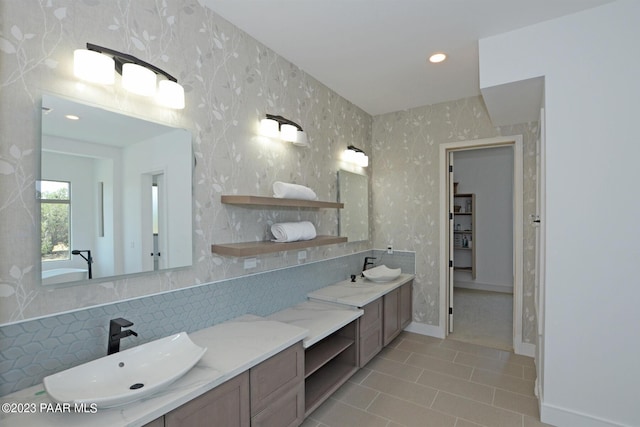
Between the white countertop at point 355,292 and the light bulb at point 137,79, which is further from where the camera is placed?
the white countertop at point 355,292

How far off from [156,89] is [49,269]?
106 centimetres

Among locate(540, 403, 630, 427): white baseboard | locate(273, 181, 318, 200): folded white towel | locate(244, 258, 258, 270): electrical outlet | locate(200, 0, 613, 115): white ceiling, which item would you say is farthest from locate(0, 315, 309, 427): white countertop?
locate(200, 0, 613, 115): white ceiling

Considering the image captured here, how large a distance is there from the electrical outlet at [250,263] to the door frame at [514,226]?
241 cm

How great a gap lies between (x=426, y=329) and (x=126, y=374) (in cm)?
338

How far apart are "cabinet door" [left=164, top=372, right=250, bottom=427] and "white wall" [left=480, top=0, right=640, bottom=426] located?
2.08m

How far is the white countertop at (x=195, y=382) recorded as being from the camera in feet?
3.63

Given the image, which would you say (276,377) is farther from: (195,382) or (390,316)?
(390,316)

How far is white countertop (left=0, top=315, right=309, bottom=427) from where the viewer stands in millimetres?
1105

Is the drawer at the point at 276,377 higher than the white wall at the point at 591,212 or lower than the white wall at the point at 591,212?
lower

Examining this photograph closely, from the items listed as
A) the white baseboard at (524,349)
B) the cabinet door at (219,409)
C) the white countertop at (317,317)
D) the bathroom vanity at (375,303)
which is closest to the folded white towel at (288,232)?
the white countertop at (317,317)

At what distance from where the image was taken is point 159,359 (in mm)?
1520

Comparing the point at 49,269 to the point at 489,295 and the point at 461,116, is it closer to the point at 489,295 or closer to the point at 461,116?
the point at 461,116

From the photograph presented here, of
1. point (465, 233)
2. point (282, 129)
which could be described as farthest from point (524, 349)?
point (282, 129)

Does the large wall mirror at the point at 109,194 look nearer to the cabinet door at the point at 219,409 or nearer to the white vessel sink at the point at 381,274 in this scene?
the cabinet door at the point at 219,409
